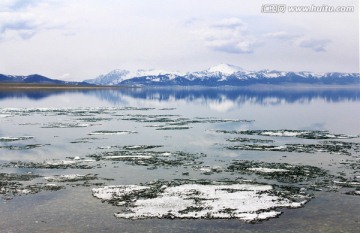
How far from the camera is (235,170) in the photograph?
41.2 m

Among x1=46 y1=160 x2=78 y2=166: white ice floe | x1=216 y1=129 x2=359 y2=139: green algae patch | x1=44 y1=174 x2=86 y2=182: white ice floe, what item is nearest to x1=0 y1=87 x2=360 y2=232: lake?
x1=44 y1=174 x2=86 y2=182: white ice floe

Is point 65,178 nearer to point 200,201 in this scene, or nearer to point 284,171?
point 200,201

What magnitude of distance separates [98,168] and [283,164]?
61.8 ft

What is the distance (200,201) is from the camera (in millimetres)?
31422

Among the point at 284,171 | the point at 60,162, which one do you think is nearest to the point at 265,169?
the point at 284,171

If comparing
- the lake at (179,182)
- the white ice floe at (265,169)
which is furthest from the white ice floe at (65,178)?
the white ice floe at (265,169)

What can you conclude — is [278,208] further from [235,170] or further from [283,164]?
[283,164]

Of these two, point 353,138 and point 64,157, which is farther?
point 353,138

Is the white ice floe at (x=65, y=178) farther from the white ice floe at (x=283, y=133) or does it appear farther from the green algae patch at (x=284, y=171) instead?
the white ice floe at (x=283, y=133)

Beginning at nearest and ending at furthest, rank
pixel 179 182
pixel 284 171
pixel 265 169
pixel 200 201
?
1. pixel 200 201
2. pixel 179 182
3. pixel 284 171
4. pixel 265 169

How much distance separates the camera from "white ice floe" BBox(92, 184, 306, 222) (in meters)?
28.7

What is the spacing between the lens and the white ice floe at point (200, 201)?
28672 mm

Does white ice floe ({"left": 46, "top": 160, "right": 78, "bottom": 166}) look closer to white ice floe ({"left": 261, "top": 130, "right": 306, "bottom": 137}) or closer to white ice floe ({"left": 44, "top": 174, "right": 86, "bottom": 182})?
white ice floe ({"left": 44, "top": 174, "right": 86, "bottom": 182})

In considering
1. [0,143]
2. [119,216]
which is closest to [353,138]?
[119,216]
